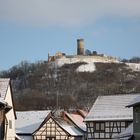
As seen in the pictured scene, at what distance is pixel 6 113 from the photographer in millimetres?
44844

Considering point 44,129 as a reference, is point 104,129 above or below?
above

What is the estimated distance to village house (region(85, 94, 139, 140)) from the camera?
63188mm

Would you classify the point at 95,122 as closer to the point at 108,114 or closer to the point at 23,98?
the point at 108,114

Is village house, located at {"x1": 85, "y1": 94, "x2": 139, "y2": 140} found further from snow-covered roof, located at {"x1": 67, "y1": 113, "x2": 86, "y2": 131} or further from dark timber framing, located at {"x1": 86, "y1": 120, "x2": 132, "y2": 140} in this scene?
snow-covered roof, located at {"x1": 67, "y1": 113, "x2": 86, "y2": 131}

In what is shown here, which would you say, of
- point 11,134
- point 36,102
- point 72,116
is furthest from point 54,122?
point 36,102

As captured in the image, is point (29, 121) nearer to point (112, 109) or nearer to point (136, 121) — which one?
point (112, 109)

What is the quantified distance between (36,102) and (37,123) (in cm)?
9633

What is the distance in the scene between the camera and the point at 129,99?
6519 cm

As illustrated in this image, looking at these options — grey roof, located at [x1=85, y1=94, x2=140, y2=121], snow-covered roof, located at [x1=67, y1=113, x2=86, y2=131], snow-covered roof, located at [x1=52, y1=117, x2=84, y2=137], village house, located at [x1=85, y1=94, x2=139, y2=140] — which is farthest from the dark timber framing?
snow-covered roof, located at [x1=67, y1=113, x2=86, y2=131]

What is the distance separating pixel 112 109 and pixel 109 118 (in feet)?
5.24

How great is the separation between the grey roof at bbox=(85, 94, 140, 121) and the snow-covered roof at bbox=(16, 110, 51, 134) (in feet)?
26.4

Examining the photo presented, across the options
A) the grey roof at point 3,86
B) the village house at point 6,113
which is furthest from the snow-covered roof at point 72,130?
the grey roof at point 3,86

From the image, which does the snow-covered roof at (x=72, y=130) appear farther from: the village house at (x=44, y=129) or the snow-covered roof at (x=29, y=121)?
the snow-covered roof at (x=29, y=121)

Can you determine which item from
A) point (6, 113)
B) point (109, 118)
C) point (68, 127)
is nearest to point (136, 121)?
point (6, 113)
